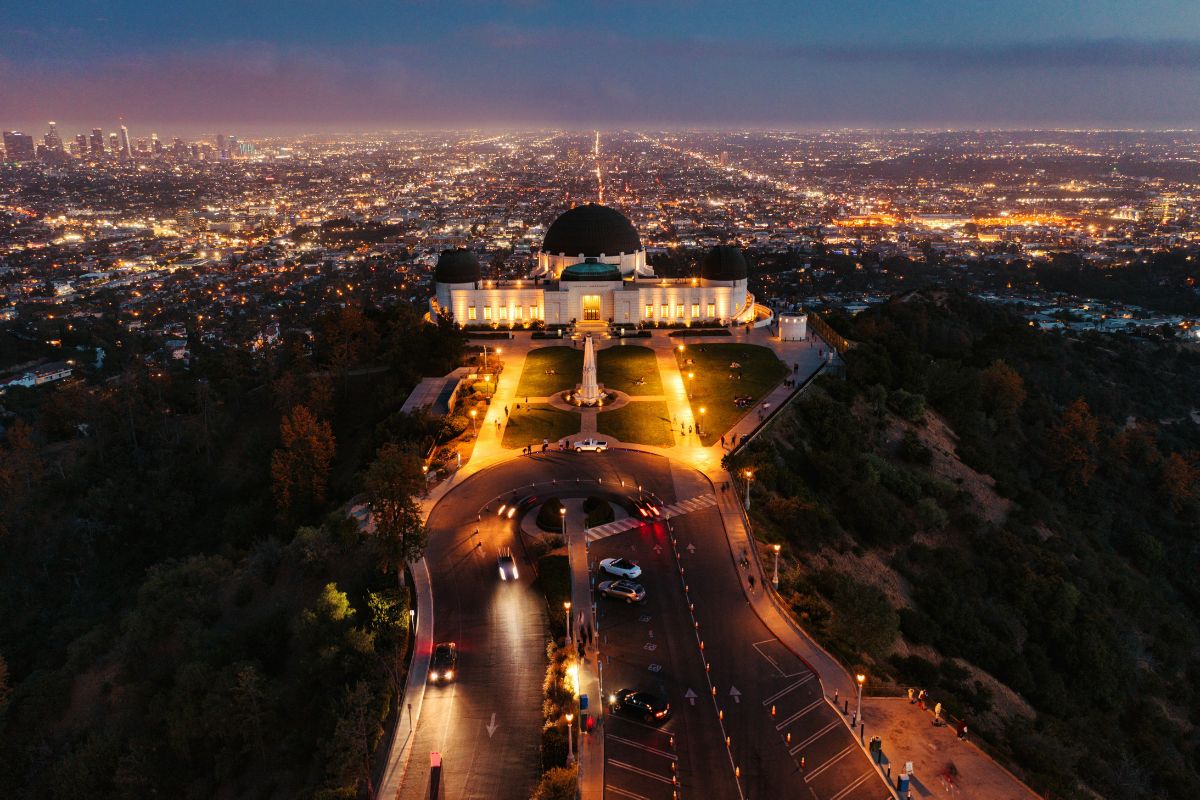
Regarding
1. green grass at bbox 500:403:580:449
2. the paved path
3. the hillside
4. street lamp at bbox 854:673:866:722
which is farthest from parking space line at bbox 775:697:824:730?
green grass at bbox 500:403:580:449

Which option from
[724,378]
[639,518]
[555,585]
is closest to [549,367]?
[724,378]

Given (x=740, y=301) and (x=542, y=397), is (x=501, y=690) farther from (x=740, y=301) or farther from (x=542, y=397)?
(x=740, y=301)

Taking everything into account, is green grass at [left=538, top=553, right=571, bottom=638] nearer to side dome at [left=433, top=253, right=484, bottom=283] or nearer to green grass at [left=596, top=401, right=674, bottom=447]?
green grass at [left=596, top=401, right=674, bottom=447]

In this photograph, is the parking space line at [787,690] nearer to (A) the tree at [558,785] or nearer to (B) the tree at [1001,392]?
(A) the tree at [558,785]

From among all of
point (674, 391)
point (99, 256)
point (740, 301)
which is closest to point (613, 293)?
point (740, 301)

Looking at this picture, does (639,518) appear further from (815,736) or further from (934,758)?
(934,758)

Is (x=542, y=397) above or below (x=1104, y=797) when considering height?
above

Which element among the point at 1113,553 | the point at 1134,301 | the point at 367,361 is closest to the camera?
the point at 1113,553
